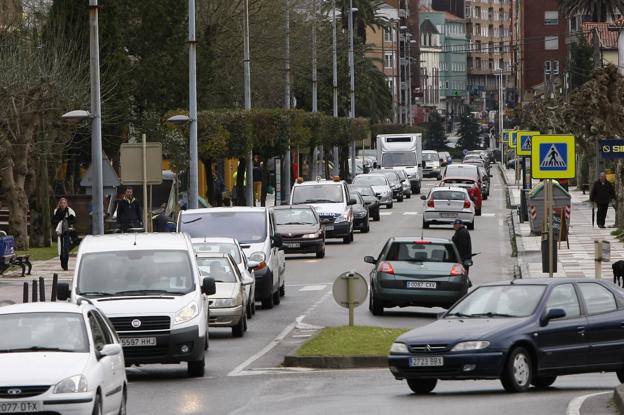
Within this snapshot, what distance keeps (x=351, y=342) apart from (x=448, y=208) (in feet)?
120

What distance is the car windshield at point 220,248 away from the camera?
30.6m

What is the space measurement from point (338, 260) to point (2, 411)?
109ft

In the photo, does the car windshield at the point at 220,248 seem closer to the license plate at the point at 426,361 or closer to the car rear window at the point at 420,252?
the car rear window at the point at 420,252

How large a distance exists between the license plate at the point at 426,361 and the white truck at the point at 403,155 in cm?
8014

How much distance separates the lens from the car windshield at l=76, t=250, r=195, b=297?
73.3 ft

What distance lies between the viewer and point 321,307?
34.3 meters

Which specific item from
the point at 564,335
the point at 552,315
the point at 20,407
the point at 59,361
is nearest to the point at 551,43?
the point at 564,335

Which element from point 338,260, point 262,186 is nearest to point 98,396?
point 338,260

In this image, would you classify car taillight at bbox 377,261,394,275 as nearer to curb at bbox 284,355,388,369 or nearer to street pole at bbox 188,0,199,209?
curb at bbox 284,355,388,369

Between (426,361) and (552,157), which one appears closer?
(426,361)

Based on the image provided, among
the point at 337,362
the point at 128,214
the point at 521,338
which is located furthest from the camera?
the point at 128,214

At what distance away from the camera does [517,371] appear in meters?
19.2

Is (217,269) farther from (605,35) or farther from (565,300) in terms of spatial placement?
(605,35)

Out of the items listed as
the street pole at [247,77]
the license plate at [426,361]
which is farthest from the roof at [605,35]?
the license plate at [426,361]
